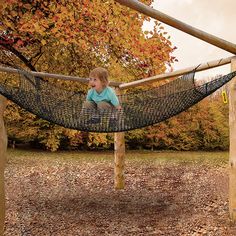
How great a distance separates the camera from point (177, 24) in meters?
3.83

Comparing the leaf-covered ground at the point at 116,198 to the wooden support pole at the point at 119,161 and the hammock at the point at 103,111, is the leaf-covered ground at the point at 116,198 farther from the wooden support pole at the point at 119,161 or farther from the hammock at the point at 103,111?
the hammock at the point at 103,111

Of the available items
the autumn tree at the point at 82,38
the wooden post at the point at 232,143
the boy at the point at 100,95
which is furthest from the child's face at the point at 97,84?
the autumn tree at the point at 82,38

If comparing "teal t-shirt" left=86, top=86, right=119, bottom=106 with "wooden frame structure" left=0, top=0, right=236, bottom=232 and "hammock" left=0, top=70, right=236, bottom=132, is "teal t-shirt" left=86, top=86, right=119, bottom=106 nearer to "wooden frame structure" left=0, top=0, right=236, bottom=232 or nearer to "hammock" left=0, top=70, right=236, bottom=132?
"hammock" left=0, top=70, right=236, bottom=132

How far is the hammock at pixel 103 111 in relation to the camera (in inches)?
166

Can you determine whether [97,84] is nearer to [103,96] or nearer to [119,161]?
[103,96]

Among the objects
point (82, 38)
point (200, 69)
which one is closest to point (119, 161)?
point (82, 38)

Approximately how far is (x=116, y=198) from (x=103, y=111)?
3.01 m

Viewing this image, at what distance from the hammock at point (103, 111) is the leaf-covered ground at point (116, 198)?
5.56ft

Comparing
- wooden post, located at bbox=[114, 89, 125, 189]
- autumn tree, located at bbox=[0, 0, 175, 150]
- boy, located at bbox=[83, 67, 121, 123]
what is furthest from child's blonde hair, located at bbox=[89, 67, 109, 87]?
wooden post, located at bbox=[114, 89, 125, 189]

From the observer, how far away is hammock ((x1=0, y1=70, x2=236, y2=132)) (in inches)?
166

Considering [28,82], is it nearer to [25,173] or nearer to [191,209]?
[191,209]

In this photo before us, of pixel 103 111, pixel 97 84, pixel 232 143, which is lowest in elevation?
pixel 232 143

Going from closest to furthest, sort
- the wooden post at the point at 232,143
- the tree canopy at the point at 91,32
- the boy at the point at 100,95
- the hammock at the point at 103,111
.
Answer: the hammock at the point at 103,111, the boy at the point at 100,95, the wooden post at the point at 232,143, the tree canopy at the point at 91,32

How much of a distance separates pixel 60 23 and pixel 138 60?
1.71m
